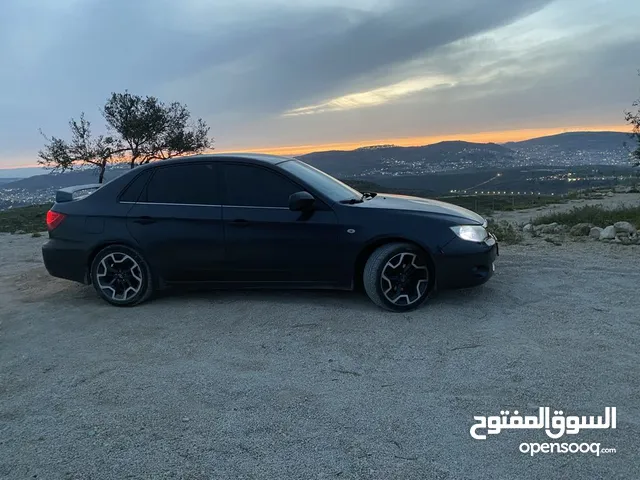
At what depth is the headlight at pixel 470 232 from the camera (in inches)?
179

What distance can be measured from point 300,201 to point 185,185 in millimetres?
1352

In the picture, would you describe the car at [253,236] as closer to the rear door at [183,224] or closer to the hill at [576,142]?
the rear door at [183,224]

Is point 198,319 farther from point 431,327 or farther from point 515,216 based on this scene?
point 515,216

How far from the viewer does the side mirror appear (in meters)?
4.56

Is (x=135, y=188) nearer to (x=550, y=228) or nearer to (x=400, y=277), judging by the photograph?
(x=400, y=277)

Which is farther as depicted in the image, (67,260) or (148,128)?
(148,128)

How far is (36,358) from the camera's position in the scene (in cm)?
382

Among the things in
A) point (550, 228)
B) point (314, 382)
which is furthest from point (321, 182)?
point (550, 228)

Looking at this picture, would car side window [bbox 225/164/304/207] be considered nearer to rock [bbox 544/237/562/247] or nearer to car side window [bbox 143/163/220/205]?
car side window [bbox 143/163/220/205]

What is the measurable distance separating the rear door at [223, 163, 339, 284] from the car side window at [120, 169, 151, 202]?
3.06ft

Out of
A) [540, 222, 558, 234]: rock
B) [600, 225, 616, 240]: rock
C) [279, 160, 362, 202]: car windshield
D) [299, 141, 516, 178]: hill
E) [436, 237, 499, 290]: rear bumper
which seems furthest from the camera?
[299, 141, 516, 178]: hill

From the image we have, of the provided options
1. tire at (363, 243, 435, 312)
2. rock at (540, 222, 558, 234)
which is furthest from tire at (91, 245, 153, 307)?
rock at (540, 222, 558, 234)

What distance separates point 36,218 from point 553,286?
16662mm

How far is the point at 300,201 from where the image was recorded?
4566 millimetres
